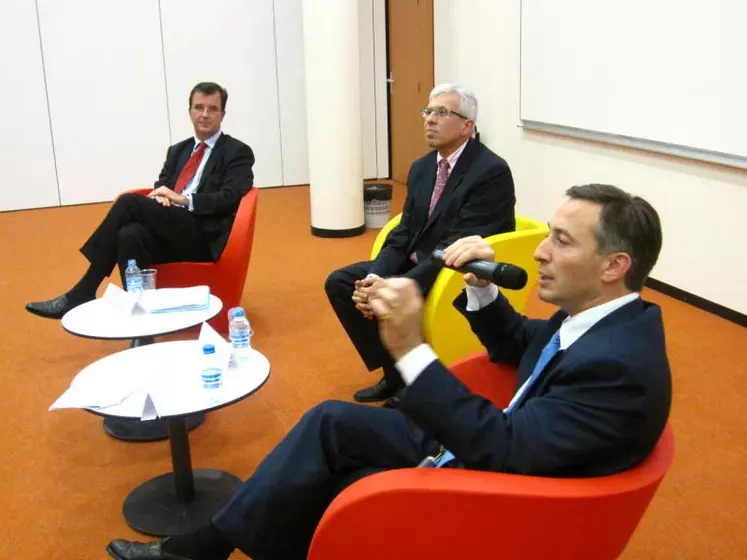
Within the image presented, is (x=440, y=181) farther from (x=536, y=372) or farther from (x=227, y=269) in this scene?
(x=536, y=372)

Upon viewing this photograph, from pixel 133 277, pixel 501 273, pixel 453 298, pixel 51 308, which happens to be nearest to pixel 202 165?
pixel 133 277

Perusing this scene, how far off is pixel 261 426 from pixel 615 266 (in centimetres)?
188

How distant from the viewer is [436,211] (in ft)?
10.6

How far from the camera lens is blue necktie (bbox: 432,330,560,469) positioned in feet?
5.57

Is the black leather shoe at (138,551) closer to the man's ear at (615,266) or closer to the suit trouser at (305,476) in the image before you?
the suit trouser at (305,476)

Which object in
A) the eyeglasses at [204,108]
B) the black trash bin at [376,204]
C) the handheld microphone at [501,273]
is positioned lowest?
the black trash bin at [376,204]

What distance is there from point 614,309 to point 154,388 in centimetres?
136

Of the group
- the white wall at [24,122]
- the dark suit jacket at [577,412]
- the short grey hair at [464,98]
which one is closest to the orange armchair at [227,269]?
the short grey hair at [464,98]

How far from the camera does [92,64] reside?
725cm

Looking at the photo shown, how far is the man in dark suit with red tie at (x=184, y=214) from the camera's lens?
3.86m

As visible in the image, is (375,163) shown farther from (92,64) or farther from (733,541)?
(733,541)

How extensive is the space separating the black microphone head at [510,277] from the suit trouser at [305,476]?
50cm

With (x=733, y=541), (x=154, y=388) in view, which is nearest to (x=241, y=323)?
(x=154, y=388)

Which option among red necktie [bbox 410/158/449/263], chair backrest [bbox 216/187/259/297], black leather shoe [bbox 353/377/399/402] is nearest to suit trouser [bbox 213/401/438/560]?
black leather shoe [bbox 353/377/399/402]
